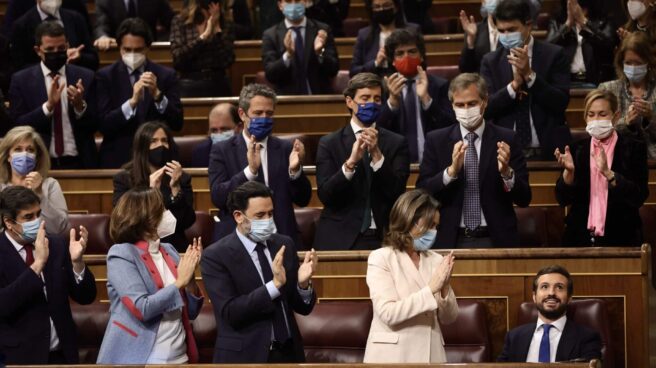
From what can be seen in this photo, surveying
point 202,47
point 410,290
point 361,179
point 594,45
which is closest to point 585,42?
point 594,45

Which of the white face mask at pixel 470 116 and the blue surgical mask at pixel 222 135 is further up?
the white face mask at pixel 470 116

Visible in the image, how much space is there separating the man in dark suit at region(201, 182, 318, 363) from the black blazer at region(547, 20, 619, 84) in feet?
9.22

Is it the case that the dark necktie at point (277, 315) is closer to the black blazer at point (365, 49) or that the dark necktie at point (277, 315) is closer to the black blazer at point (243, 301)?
the black blazer at point (243, 301)

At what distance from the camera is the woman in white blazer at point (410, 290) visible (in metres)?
4.09

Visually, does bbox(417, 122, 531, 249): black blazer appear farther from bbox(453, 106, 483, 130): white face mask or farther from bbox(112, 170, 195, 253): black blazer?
bbox(112, 170, 195, 253): black blazer

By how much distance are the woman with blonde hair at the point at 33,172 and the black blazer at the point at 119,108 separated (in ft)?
2.92

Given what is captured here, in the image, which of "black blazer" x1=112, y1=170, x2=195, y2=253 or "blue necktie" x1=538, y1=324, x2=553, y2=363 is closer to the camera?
"blue necktie" x1=538, y1=324, x2=553, y2=363

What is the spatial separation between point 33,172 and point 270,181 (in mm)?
887

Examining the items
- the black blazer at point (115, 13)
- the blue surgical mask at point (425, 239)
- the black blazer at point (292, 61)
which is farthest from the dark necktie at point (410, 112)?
the black blazer at point (115, 13)

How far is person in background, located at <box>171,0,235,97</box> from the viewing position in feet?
21.8

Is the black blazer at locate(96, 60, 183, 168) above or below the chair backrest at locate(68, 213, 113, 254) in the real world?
above

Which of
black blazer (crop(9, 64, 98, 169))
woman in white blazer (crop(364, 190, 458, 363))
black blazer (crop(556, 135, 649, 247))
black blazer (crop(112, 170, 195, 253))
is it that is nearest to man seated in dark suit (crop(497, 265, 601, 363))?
woman in white blazer (crop(364, 190, 458, 363))

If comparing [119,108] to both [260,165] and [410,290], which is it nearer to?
[260,165]

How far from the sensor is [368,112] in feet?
16.6
